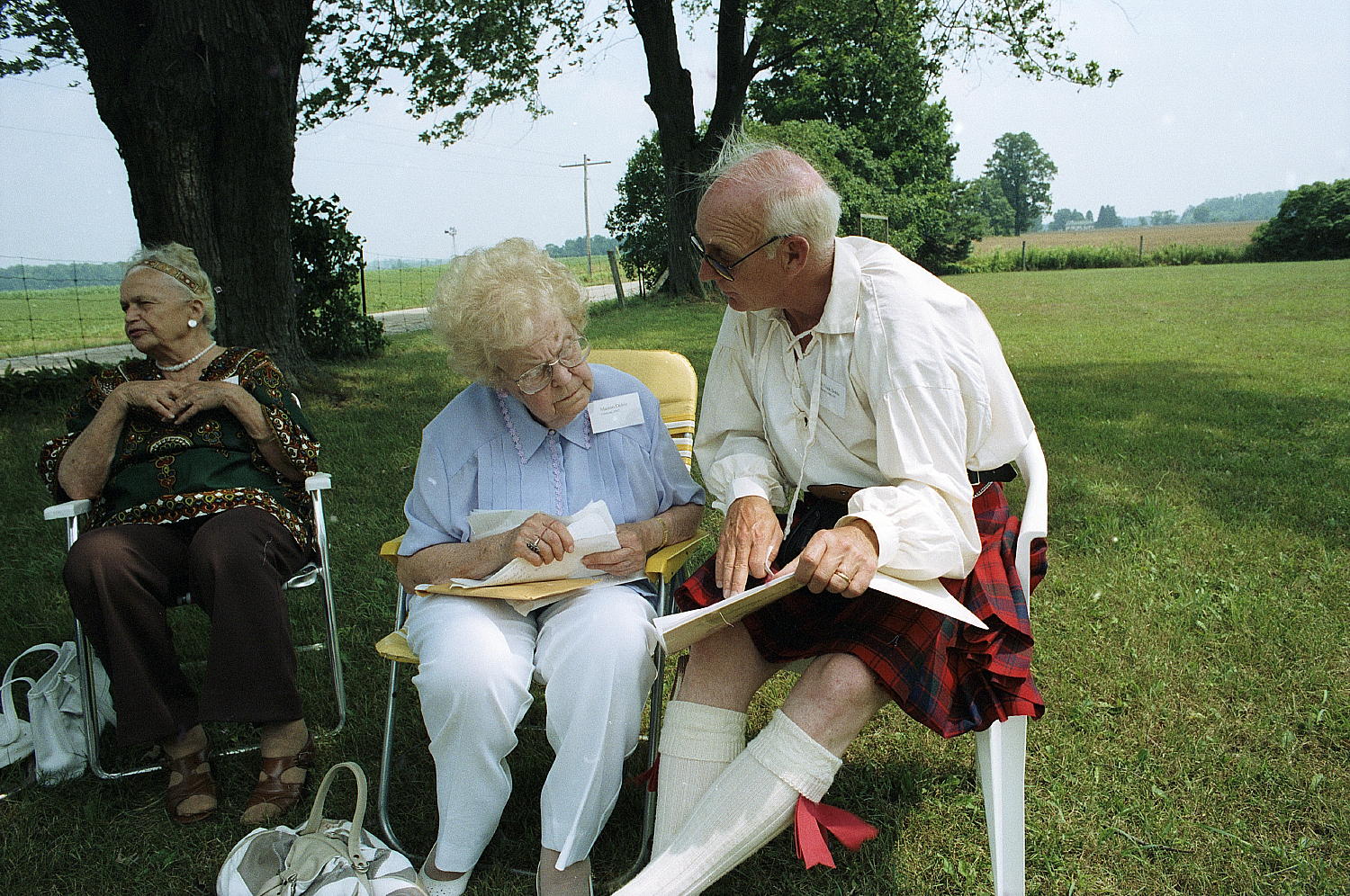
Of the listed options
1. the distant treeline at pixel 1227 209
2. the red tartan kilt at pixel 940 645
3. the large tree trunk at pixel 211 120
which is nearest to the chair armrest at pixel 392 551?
the red tartan kilt at pixel 940 645

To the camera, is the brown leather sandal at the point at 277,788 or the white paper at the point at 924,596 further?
the brown leather sandal at the point at 277,788

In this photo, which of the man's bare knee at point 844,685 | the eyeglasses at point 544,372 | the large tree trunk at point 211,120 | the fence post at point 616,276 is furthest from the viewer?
the fence post at point 616,276

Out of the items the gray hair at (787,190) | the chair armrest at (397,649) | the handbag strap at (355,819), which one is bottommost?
the handbag strap at (355,819)

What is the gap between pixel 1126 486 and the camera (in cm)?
500

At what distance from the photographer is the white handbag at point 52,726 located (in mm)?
2791

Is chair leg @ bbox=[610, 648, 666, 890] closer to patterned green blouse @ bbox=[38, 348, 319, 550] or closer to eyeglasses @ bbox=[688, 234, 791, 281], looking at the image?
eyeglasses @ bbox=[688, 234, 791, 281]

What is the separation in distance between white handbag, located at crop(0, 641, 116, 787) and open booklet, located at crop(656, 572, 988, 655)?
6.30 feet

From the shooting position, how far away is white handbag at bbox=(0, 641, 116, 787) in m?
2.79

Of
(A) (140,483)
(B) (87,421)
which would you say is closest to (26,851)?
(A) (140,483)

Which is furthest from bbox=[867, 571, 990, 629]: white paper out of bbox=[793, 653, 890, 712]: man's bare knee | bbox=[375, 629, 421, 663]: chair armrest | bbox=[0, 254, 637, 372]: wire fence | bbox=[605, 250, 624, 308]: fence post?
bbox=[605, 250, 624, 308]: fence post

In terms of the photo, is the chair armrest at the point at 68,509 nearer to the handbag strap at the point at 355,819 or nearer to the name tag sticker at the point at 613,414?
the handbag strap at the point at 355,819

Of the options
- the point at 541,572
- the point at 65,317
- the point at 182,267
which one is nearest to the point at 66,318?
the point at 65,317

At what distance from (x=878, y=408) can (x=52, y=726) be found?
258 cm

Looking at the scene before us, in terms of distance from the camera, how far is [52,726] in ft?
9.21
